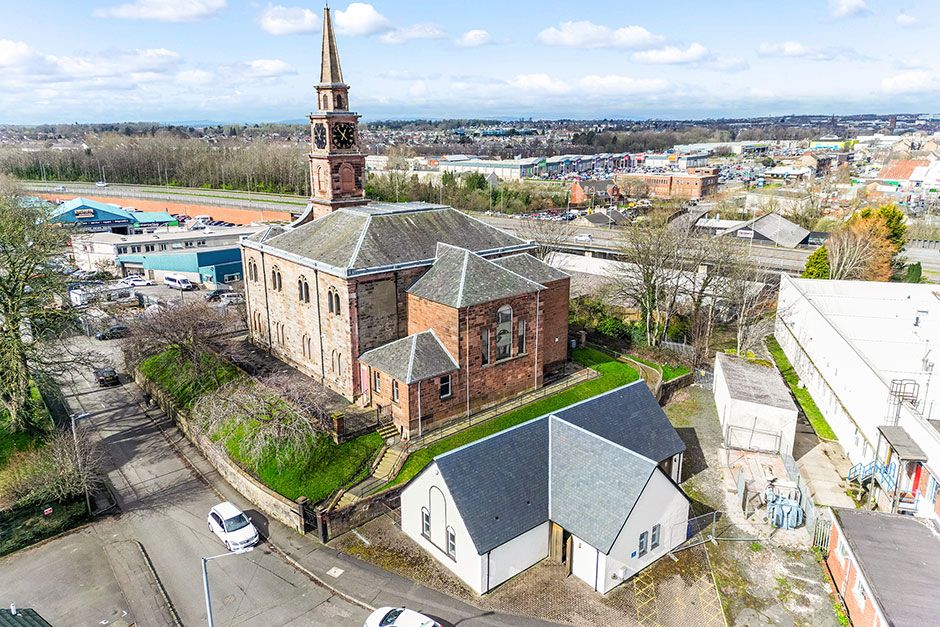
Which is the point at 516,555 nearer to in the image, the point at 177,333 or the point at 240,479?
the point at 240,479

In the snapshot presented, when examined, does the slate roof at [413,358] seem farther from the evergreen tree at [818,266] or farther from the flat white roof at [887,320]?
the evergreen tree at [818,266]

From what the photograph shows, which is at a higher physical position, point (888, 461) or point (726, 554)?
point (888, 461)

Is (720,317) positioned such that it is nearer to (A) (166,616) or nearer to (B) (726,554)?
(B) (726,554)

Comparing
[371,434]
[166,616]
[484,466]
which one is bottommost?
[166,616]

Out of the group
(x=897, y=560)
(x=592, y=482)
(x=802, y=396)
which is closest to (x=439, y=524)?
(x=592, y=482)

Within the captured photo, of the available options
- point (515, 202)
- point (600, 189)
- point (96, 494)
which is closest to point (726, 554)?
point (96, 494)

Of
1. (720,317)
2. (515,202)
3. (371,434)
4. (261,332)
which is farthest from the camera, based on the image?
(515,202)

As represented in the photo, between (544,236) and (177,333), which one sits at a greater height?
(544,236)
